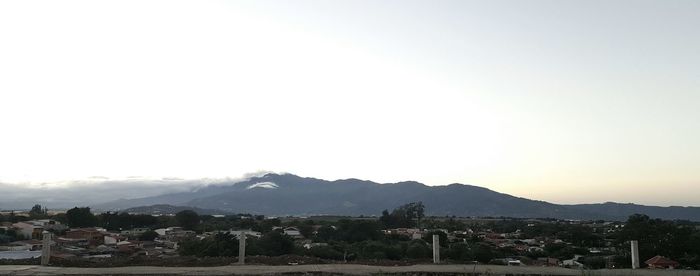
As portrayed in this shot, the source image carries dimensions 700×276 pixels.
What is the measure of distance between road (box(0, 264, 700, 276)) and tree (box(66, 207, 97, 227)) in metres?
53.7

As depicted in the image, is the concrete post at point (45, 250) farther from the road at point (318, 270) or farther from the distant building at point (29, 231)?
the distant building at point (29, 231)

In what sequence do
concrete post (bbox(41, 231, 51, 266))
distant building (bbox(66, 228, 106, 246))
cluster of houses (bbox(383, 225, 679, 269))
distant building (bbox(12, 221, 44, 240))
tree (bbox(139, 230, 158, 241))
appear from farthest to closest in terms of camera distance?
1. tree (bbox(139, 230, 158, 241))
2. distant building (bbox(12, 221, 44, 240))
3. distant building (bbox(66, 228, 106, 246))
4. cluster of houses (bbox(383, 225, 679, 269))
5. concrete post (bbox(41, 231, 51, 266))

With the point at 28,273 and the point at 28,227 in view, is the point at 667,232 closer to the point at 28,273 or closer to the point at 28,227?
the point at 28,273

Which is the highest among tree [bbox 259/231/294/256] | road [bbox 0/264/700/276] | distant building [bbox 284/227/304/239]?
road [bbox 0/264/700/276]

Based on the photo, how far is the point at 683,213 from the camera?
592 ft

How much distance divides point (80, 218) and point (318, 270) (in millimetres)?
57968

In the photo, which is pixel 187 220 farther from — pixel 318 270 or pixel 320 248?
pixel 318 270

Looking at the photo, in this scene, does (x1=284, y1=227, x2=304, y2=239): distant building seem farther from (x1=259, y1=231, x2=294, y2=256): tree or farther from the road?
the road

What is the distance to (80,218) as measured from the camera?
202 feet

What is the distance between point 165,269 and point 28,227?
45.0 meters

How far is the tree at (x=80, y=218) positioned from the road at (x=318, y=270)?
53.7 metres

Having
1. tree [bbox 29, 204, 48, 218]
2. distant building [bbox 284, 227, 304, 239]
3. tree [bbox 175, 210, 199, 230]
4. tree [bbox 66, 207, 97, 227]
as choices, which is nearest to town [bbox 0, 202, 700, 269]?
tree [bbox 175, 210, 199, 230]

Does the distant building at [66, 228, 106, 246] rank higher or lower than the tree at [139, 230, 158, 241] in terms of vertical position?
higher

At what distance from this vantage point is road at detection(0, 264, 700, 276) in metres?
11.8
